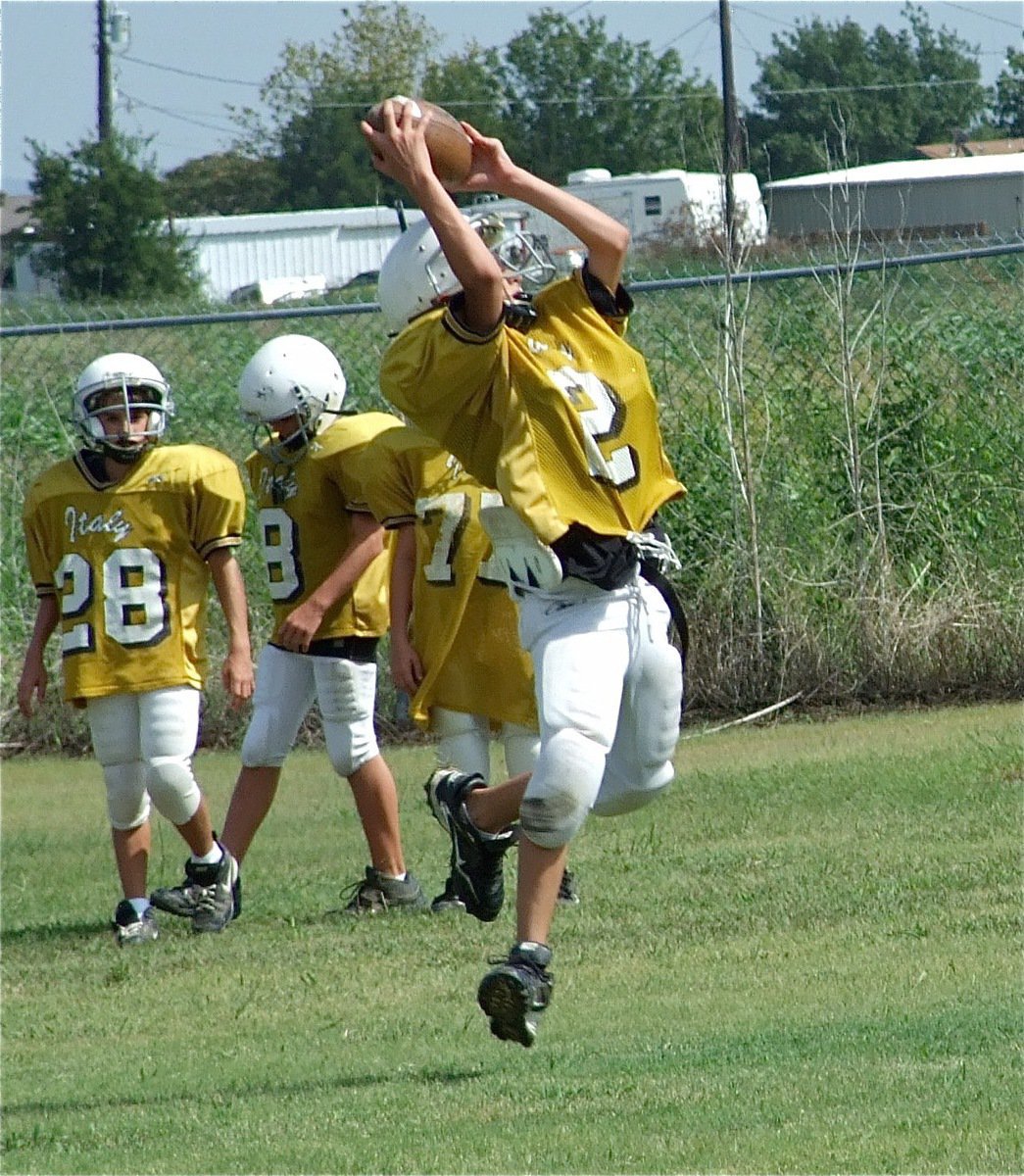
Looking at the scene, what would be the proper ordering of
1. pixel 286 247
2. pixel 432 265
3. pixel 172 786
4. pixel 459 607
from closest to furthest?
1. pixel 432 265
2. pixel 459 607
3. pixel 172 786
4. pixel 286 247

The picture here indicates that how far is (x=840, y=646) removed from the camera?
1085 cm

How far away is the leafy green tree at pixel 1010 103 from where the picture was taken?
111ft

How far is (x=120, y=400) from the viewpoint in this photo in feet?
23.8

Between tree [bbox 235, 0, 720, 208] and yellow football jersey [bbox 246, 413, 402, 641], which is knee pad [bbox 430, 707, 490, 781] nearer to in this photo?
yellow football jersey [bbox 246, 413, 402, 641]

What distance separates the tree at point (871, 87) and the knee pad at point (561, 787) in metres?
40.4

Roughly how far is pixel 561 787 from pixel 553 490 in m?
0.73

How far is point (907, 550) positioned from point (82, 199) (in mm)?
26007

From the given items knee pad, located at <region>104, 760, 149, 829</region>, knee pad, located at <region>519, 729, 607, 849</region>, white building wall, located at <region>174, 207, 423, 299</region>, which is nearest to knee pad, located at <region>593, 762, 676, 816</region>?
knee pad, located at <region>519, 729, 607, 849</region>

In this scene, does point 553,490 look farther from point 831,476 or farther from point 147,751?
point 831,476

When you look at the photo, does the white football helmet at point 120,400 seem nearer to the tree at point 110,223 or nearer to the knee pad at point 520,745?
the knee pad at point 520,745

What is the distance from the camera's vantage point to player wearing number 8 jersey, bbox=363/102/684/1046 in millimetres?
4895

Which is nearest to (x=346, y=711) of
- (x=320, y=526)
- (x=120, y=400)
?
(x=320, y=526)

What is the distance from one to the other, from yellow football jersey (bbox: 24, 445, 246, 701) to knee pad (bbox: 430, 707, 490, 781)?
1.01 m

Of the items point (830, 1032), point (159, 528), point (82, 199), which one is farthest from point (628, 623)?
point (82, 199)
